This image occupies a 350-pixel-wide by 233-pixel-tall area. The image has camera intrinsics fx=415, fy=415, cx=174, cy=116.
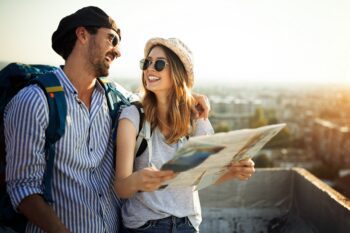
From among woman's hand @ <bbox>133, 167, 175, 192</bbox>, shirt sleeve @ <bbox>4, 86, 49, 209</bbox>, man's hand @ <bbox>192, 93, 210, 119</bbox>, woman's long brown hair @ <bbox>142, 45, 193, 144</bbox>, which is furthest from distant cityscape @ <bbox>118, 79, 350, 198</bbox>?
shirt sleeve @ <bbox>4, 86, 49, 209</bbox>

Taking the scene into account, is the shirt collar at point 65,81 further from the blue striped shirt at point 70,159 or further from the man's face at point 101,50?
the man's face at point 101,50

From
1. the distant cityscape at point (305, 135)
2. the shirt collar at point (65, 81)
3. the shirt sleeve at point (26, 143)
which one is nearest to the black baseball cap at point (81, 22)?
the shirt collar at point (65, 81)

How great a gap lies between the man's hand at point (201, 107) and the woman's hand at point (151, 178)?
0.65m

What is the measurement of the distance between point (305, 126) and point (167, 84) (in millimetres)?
51261

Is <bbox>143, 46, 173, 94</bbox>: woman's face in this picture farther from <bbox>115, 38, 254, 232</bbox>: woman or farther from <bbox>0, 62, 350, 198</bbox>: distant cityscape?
<bbox>0, 62, 350, 198</bbox>: distant cityscape

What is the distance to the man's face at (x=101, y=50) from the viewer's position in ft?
7.61

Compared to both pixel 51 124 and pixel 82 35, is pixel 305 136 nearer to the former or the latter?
pixel 82 35

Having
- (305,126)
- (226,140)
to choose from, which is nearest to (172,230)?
(226,140)

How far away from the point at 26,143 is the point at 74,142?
0.81 ft

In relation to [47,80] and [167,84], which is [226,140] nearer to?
[167,84]

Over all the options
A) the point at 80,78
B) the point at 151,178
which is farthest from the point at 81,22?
the point at 151,178

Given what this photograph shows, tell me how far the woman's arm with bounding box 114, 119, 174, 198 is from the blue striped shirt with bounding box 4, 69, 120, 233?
0.75 feet

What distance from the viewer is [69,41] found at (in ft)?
7.75

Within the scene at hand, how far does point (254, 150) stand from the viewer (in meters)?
2.05
